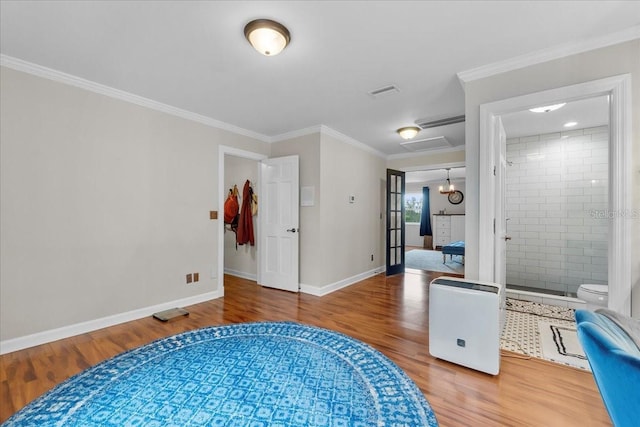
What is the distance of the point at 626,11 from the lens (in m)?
1.82

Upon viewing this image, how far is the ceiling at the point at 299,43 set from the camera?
1.82m

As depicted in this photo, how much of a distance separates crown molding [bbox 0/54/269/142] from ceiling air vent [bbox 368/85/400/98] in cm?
220

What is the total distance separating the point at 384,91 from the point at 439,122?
1.35 m

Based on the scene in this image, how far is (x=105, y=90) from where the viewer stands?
2.93 meters

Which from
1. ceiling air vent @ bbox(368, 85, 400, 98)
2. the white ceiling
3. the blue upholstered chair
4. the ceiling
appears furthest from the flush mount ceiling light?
the white ceiling

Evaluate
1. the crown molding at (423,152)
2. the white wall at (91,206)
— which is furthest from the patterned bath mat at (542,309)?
the white wall at (91,206)

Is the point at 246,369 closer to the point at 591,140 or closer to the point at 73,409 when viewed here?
the point at 73,409

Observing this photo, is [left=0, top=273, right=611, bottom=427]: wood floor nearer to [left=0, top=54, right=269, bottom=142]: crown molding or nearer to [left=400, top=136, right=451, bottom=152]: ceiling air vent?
[left=0, top=54, right=269, bottom=142]: crown molding

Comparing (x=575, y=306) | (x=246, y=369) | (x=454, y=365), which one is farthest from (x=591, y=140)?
(x=246, y=369)

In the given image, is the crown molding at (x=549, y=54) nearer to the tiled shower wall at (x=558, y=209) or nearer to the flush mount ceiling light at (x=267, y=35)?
the flush mount ceiling light at (x=267, y=35)

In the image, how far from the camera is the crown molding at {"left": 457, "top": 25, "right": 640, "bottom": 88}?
201cm

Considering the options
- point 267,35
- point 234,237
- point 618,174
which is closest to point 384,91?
point 267,35

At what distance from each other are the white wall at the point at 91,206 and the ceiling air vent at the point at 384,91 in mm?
2350

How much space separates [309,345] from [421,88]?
2.79m
